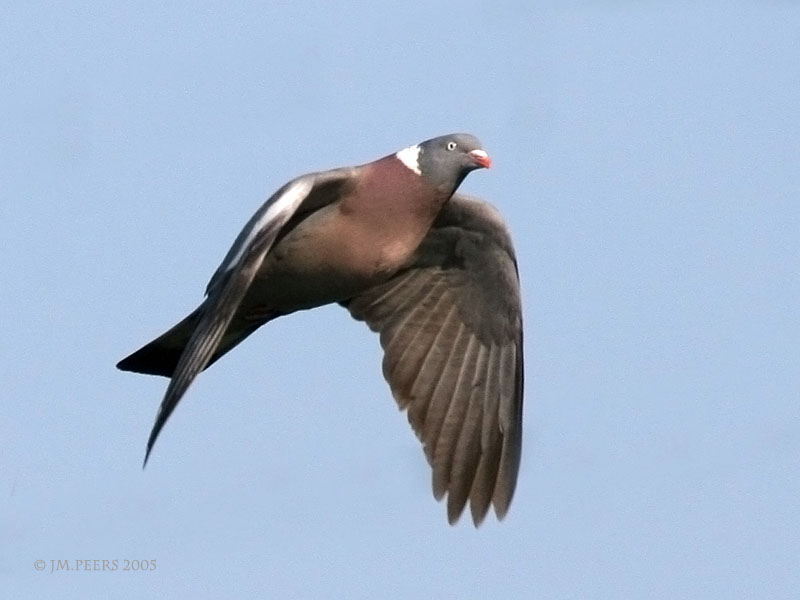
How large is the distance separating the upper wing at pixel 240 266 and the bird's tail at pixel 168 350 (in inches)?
16.7

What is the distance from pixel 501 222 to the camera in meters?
11.2

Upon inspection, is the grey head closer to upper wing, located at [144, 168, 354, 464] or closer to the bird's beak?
the bird's beak

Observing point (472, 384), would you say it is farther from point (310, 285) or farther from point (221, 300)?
point (221, 300)

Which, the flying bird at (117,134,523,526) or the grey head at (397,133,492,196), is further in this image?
the grey head at (397,133,492,196)

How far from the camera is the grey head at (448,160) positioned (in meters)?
10.6

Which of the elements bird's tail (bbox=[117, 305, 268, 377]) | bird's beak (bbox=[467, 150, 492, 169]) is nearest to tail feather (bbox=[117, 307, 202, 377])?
bird's tail (bbox=[117, 305, 268, 377])

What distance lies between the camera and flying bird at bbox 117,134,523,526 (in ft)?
34.2

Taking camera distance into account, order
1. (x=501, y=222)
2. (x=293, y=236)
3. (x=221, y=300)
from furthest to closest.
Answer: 1. (x=501, y=222)
2. (x=293, y=236)
3. (x=221, y=300)

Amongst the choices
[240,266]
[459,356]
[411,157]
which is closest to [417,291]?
[459,356]

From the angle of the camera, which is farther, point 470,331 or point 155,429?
point 470,331

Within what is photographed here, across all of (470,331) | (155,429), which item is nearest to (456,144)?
(470,331)

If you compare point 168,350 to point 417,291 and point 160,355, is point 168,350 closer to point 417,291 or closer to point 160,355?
point 160,355

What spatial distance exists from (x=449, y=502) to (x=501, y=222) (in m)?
1.74

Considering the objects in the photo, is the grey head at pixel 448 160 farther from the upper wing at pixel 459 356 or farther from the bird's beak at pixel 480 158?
the upper wing at pixel 459 356
